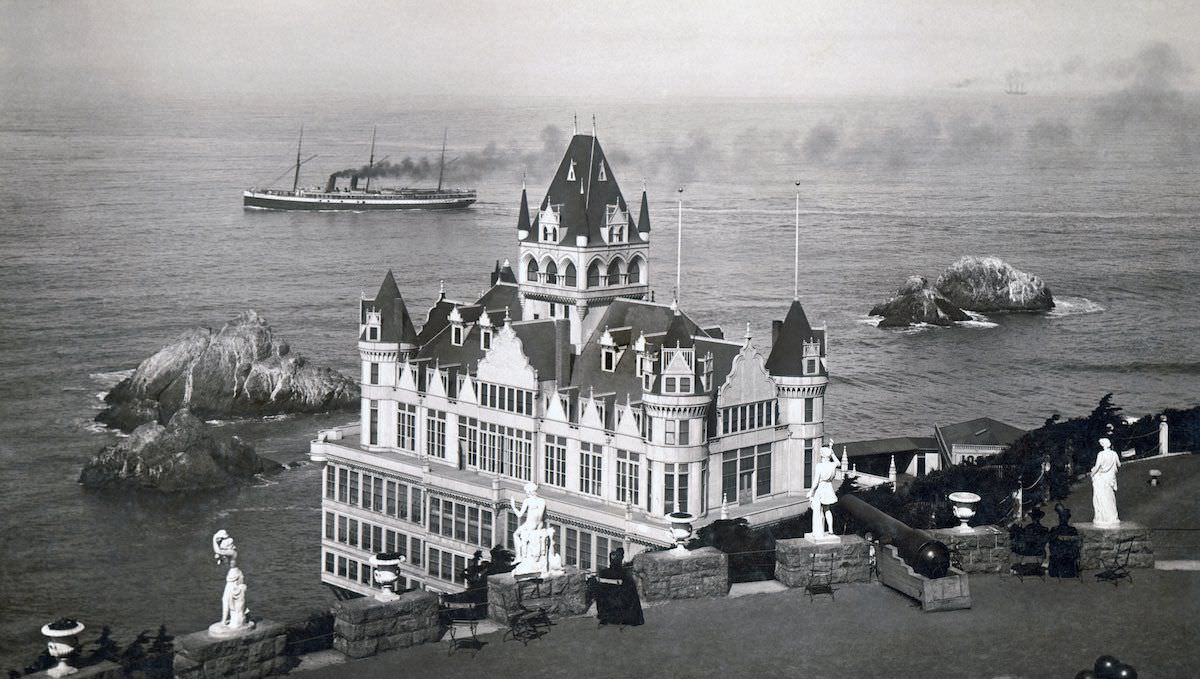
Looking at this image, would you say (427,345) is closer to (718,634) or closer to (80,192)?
(718,634)

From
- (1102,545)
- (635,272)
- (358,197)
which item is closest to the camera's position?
(1102,545)

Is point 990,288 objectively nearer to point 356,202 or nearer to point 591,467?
point 356,202

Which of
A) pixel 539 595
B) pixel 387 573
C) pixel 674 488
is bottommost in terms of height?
pixel 674 488

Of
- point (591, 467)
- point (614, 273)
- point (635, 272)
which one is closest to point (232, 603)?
point (591, 467)

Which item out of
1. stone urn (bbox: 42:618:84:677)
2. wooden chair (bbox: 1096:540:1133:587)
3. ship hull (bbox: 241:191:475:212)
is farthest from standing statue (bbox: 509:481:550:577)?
ship hull (bbox: 241:191:475:212)

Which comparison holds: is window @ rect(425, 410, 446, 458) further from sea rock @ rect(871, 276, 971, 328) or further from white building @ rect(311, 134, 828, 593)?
sea rock @ rect(871, 276, 971, 328)
